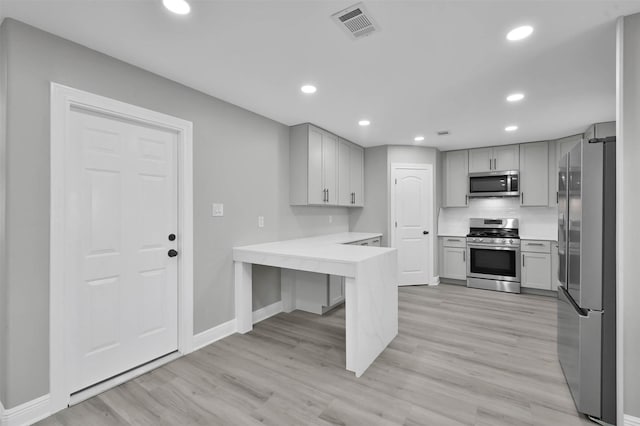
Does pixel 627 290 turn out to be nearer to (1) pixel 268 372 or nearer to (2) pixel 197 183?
(1) pixel 268 372

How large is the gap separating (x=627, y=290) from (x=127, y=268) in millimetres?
3349

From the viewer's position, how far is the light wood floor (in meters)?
1.90

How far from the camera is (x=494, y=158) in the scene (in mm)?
5164

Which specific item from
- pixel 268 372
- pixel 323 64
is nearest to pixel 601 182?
pixel 323 64

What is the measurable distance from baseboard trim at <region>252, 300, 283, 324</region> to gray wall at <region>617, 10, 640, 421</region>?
3.06m

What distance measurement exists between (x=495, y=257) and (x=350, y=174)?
2770mm

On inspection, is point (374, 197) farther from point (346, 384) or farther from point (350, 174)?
point (346, 384)

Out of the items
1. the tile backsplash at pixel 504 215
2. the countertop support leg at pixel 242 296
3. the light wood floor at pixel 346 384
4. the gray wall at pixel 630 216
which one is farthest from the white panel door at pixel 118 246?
the tile backsplash at pixel 504 215

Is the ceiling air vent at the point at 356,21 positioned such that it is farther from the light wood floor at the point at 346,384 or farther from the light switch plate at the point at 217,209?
the light wood floor at the point at 346,384

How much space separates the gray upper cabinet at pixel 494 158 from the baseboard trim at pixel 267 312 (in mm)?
4089

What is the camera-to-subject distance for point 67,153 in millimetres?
2000

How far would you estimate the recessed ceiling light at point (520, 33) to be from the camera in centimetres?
189

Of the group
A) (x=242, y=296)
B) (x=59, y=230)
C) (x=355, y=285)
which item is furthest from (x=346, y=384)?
(x=59, y=230)

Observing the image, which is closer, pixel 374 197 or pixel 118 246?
pixel 118 246
